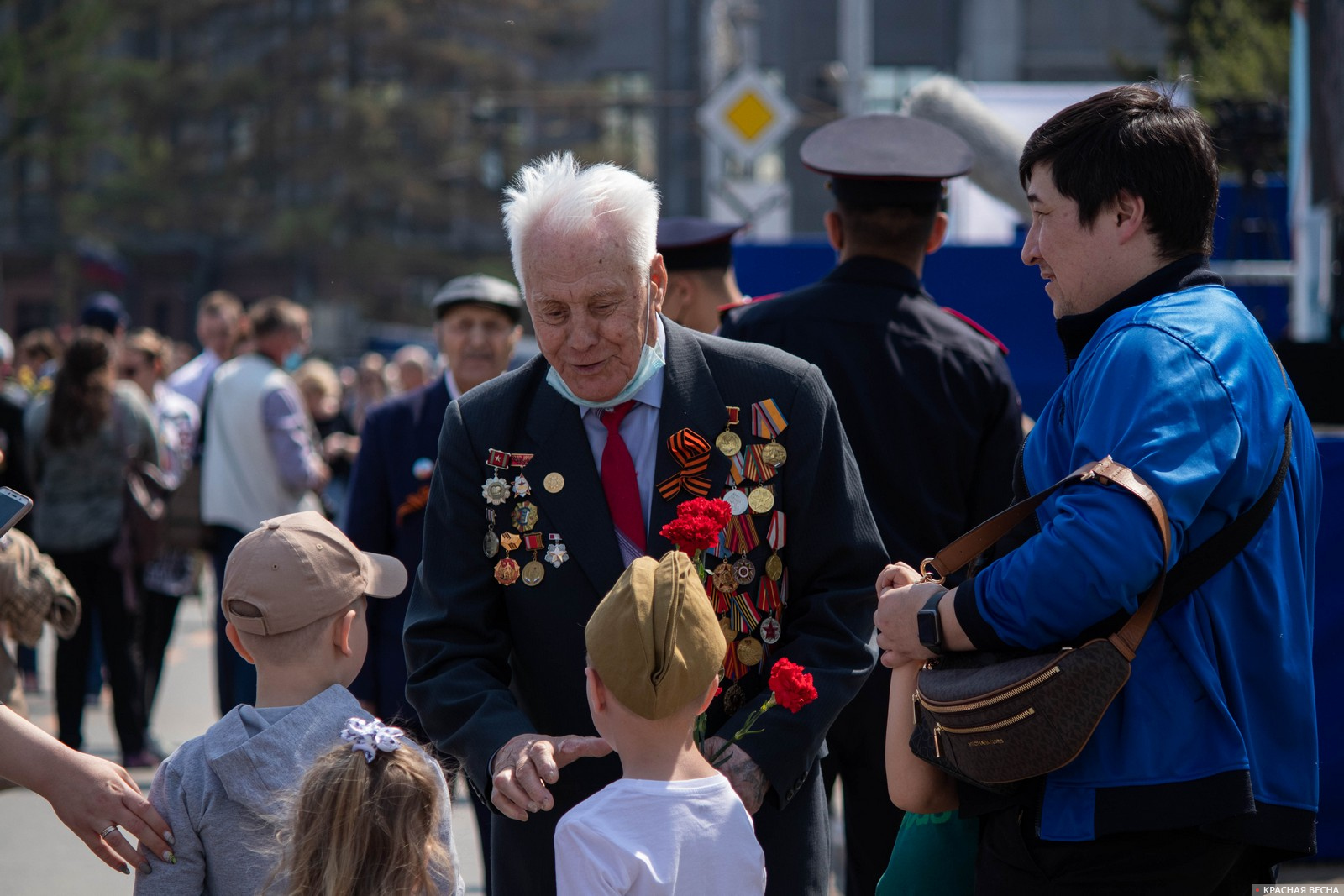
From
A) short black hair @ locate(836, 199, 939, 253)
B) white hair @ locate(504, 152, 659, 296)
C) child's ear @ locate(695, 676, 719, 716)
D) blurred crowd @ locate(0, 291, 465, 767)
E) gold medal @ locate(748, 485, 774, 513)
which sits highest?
white hair @ locate(504, 152, 659, 296)

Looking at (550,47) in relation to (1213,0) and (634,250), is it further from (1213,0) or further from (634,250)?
(634,250)

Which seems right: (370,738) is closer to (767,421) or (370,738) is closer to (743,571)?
(743,571)

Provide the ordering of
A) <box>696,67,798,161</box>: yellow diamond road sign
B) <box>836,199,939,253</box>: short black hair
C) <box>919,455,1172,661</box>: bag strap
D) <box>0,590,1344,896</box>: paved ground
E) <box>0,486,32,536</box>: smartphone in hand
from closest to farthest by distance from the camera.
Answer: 1. <box>919,455,1172,661</box>: bag strap
2. <box>0,486,32,536</box>: smartphone in hand
3. <box>836,199,939,253</box>: short black hair
4. <box>0,590,1344,896</box>: paved ground
5. <box>696,67,798,161</box>: yellow diamond road sign

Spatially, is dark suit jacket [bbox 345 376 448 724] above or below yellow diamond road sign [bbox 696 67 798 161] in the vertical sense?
below

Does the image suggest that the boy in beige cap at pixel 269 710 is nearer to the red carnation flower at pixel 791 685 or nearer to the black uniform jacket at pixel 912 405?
the red carnation flower at pixel 791 685

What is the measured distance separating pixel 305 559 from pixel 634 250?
0.80m

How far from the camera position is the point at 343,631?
9.04 feet

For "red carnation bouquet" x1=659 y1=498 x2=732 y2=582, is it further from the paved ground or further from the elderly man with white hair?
the paved ground

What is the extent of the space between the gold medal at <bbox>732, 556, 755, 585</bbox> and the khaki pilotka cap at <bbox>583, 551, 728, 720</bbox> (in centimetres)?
43

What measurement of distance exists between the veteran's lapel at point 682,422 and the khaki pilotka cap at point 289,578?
1.86ft

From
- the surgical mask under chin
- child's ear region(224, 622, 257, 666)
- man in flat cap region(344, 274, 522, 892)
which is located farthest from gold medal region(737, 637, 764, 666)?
man in flat cap region(344, 274, 522, 892)

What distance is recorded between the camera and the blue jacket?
2064mm

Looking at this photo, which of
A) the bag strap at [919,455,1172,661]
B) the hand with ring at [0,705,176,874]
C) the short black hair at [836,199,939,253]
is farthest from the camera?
the short black hair at [836,199,939,253]

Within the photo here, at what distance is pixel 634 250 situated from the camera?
2.68 m
